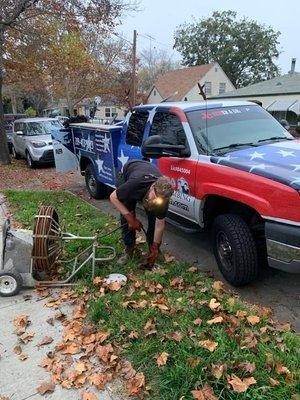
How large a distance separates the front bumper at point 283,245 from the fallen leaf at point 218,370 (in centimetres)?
116

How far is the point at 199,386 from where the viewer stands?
105 inches

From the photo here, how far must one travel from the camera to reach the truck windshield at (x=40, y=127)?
14.3m

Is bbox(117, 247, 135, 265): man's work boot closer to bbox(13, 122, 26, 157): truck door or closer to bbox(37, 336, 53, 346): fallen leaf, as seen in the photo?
bbox(37, 336, 53, 346): fallen leaf

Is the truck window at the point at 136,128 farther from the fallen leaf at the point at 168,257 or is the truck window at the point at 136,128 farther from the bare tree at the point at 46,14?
the bare tree at the point at 46,14

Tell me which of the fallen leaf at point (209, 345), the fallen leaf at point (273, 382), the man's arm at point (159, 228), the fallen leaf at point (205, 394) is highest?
the man's arm at point (159, 228)

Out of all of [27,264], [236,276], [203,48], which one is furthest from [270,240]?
[203,48]

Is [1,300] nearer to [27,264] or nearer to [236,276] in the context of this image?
[27,264]

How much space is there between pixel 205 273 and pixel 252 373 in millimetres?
1884

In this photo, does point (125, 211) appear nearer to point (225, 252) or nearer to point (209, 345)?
point (225, 252)

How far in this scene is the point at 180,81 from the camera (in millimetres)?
43344

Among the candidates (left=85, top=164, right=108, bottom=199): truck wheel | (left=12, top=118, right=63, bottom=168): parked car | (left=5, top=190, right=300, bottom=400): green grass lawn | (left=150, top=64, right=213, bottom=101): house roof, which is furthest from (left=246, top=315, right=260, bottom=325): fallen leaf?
(left=150, top=64, right=213, bottom=101): house roof

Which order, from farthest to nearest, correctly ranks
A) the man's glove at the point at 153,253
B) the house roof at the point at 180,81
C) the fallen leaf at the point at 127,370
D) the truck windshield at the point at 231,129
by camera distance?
the house roof at the point at 180,81, the truck windshield at the point at 231,129, the man's glove at the point at 153,253, the fallen leaf at the point at 127,370

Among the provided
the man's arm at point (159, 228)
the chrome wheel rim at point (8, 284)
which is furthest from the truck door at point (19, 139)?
the man's arm at point (159, 228)

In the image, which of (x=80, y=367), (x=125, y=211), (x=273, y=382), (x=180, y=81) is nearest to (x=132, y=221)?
(x=125, y=211)
